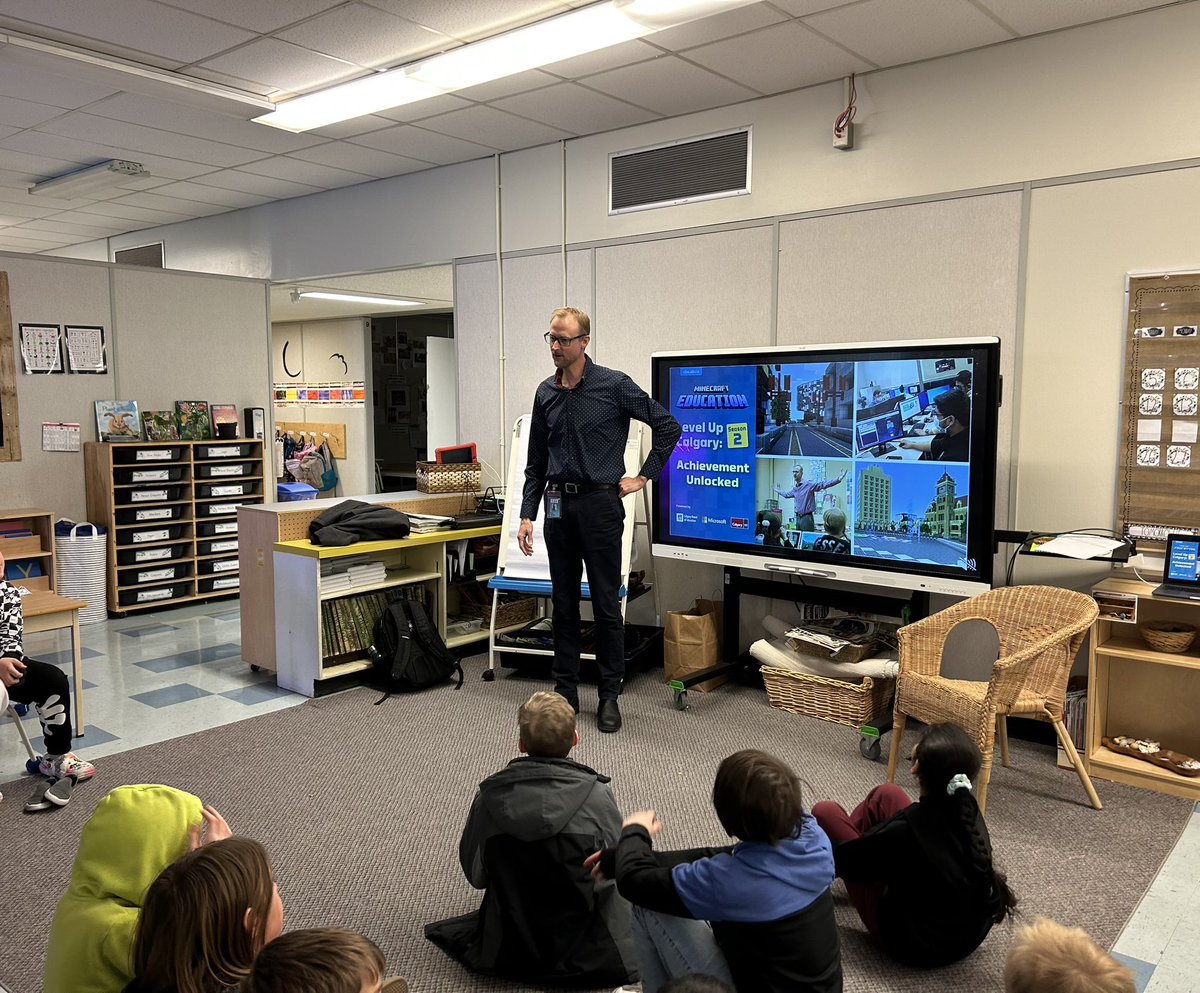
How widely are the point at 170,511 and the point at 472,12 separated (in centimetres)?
431

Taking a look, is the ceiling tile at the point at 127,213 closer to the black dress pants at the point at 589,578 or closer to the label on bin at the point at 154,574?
the label on bin at the point at 154,574

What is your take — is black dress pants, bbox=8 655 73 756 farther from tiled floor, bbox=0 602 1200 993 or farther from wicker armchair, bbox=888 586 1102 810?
wicker armchair, bbox=888 586 1102 810

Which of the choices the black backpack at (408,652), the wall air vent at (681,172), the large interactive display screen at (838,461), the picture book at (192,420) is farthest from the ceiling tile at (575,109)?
the picture book at (192,420)

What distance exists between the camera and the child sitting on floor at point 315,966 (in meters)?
1.18

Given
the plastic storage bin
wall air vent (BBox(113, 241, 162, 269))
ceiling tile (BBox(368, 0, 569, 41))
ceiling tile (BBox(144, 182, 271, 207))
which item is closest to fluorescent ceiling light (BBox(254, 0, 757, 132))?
ceiling tile (BBox(368, 0, 569, 41))

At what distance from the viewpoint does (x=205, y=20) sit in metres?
3.79

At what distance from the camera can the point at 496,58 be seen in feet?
13.4

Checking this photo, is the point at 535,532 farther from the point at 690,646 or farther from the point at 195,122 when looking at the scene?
the point at 195,122

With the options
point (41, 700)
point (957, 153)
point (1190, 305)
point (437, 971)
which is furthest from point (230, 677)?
point (1190, 305)

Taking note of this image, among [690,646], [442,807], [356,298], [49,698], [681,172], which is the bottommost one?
[442,807]

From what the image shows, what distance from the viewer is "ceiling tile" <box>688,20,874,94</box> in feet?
13.0

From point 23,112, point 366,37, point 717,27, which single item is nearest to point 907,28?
point 717,27

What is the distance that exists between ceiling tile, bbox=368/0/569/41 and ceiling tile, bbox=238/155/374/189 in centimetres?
243

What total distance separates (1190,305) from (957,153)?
118cm
